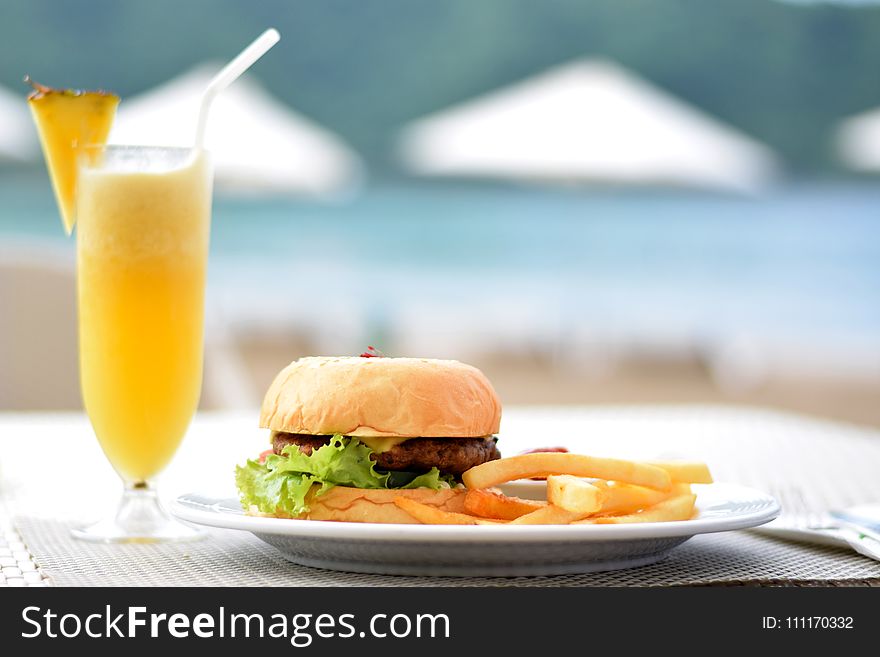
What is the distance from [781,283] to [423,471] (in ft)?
80.6

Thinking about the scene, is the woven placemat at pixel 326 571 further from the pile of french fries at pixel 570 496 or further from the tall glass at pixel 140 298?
the tall glass at pixel 140 298

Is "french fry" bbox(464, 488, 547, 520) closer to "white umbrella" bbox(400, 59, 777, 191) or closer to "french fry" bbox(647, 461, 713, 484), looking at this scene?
"french fry" bbox(647, 461, 713, 484)

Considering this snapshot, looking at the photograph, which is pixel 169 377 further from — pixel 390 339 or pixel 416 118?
pixel 416 118

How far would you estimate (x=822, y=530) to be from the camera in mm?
1424

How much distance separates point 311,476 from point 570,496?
31 cm

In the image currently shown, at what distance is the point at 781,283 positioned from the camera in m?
24.8

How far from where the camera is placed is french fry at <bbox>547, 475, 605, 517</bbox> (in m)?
1.28

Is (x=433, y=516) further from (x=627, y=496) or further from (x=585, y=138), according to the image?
(x=585, y=138)

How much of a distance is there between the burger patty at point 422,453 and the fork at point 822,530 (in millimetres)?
407

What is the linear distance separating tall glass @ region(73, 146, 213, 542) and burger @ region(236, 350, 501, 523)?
272 millimetres

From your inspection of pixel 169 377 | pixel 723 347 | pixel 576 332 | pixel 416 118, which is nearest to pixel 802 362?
pixel 723 347

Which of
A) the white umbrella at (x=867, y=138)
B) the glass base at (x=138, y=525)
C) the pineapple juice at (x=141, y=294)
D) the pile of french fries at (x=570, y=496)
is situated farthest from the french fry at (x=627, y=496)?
the white umbrella at (x=867, y=138)

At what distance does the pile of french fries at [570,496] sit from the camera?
4.31ft

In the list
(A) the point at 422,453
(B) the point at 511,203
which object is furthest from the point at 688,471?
(B) the point at 511,203
